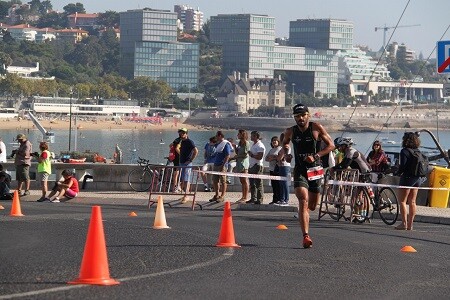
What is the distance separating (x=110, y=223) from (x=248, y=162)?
8129mm

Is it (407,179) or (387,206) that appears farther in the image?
(387,206)

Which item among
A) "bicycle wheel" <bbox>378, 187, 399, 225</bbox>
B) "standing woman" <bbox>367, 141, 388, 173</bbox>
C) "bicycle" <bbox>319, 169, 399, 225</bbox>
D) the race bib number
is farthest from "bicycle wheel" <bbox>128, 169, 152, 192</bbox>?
the race bib number

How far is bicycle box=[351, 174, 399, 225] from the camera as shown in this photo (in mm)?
20844

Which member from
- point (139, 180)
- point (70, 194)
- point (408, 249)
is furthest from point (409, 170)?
point (139, 180)

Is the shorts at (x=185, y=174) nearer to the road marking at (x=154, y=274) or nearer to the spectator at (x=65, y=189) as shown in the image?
the spectator at (x=65, y=189)

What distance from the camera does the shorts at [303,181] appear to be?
14.8 meters

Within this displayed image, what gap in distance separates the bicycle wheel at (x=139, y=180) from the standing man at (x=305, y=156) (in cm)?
1462

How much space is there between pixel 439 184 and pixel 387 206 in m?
5.24

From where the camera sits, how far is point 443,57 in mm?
26594

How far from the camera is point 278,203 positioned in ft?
81.4

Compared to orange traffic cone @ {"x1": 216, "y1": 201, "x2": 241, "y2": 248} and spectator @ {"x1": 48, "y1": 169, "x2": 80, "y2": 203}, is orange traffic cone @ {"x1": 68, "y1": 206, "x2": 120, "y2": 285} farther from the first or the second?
spectator @ {"x1": 48, "y1": 169, "x2": 80, "y2": 203}

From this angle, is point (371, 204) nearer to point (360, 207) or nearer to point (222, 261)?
point (360, 207)

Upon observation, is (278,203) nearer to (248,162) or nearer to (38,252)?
(248,162)

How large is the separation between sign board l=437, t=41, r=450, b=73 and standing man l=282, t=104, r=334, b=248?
1166 cm
